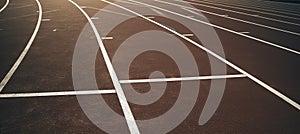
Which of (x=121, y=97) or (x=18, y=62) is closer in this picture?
(x=121, y=97)

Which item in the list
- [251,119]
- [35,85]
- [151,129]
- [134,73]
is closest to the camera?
[151,129]

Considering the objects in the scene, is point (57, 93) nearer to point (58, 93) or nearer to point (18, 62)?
point (58, 93)

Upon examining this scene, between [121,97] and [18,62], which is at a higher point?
[121,97]

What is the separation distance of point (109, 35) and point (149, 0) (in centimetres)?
1336

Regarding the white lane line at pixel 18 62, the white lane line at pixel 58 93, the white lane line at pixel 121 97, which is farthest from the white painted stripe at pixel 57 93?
the white lane line at pixel 18 62

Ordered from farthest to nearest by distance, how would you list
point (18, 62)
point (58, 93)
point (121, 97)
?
point (18, 62) → point (58, 93) → point (121, 97)

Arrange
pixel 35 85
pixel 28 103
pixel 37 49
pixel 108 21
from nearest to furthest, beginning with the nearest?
1. pixel 28 103
2. pixel 35 85
3. pixel 37 49
4. pixel 108 21

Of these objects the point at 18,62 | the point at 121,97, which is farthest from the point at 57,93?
the point at 18,62

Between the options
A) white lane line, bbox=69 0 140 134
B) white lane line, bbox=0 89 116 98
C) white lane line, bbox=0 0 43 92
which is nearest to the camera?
white lane line, bbox=69 0 140 134

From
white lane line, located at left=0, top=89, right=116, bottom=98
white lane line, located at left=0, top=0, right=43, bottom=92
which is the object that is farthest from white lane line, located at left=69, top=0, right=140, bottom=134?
white lane line, located at left=0, top=0, right=43, bottom=92

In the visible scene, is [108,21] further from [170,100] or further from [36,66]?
[170,100]

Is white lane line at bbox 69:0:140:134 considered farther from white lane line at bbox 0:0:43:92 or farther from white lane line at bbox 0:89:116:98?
white lane line at bbox 0:0:43:92

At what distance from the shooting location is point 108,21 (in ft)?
43.5

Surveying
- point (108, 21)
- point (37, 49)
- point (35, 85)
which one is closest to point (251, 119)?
point (35, 85)
